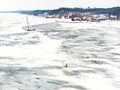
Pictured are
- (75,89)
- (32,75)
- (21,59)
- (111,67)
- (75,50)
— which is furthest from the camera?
(75,50)

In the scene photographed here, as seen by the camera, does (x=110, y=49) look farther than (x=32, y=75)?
Yes

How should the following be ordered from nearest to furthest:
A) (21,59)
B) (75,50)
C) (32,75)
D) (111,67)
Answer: (32,75) < (111,67) < (21,59) < (75,50)

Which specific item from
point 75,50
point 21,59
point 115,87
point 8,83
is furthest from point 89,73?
point 75,50

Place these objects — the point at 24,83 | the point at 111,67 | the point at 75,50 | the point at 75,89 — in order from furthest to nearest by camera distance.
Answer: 1. the point at 75,50
2. the point at 111,67
3. the point at 24,83
4. the point at 75,89

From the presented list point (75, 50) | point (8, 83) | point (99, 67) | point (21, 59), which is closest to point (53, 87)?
point (8, 83)

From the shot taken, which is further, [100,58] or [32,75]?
[100,58]

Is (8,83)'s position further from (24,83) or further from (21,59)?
(21,59)

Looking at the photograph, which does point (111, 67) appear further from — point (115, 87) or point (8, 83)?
point (8, 83)

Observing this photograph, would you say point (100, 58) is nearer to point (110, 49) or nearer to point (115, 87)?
point (110, 49)

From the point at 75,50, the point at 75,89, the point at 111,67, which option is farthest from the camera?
the point at 75,50
